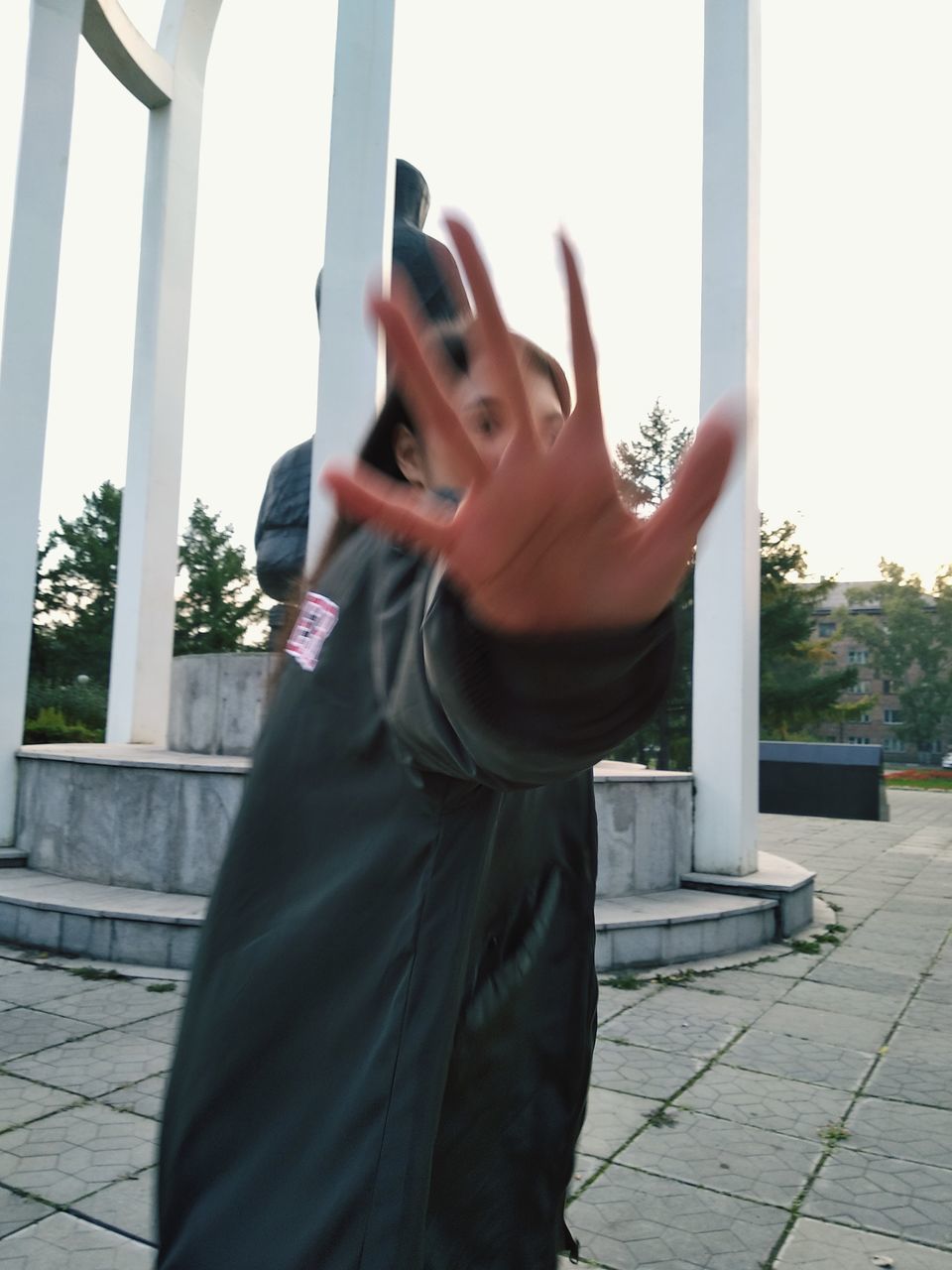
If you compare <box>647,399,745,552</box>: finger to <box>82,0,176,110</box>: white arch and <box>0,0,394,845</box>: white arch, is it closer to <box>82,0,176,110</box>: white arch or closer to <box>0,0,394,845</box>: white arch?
<box>0,0,394,845</box>: white arch

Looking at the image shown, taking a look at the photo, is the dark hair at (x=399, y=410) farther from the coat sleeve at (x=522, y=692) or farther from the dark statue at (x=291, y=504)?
the dark statue at (x=291, y=504)

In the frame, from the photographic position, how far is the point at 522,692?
75 cm

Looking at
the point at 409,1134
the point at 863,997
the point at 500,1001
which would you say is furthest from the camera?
the point at 863,997

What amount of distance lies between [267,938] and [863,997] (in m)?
4.70

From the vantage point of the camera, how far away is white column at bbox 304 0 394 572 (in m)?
5.91

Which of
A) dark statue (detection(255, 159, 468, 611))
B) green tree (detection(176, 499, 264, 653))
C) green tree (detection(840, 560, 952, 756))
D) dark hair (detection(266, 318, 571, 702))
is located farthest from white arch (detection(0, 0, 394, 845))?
green tree (detection(840, 560, 952, 756))

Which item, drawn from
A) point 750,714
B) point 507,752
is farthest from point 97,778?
point 507,752

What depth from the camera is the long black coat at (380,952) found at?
77cm

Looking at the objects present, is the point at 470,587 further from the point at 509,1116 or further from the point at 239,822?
the point at 509,1116

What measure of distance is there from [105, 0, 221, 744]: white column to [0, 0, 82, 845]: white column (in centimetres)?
162

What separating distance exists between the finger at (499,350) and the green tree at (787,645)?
1090 inches

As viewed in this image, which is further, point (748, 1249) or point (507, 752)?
point (748, 1249)

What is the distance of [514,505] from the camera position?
652 millimetres

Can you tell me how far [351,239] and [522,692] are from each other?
19.2 ft
